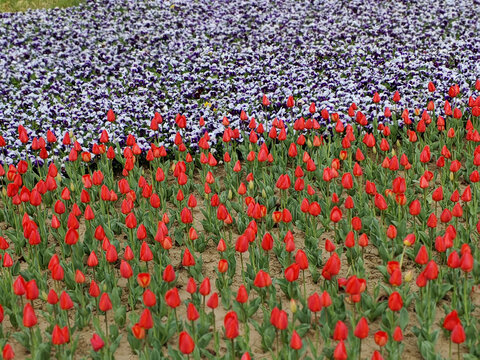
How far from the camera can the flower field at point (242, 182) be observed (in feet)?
16.5

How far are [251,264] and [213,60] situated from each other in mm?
6136

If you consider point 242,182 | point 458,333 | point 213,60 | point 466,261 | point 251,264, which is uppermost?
point 466,261

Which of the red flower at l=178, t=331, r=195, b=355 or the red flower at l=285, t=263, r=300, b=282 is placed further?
the red flower at l=285, t=263, r=300, b=282

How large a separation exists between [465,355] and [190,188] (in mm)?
3867

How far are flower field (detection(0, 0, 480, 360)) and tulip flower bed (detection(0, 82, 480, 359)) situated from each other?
0.08 feet

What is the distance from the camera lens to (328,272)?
4.73 metres

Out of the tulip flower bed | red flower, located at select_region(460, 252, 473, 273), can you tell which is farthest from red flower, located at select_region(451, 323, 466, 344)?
red flower, located at select_region(460, 252, 473, 273)

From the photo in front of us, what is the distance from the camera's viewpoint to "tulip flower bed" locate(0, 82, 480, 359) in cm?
480

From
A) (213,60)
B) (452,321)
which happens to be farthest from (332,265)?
(213,60)

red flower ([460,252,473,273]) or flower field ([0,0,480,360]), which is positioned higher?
red flower ([460,252,473,273])

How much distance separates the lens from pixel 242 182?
23.6 feet

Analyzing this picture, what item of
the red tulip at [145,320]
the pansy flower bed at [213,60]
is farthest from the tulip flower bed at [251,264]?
the pansy flower bed at [213,60]

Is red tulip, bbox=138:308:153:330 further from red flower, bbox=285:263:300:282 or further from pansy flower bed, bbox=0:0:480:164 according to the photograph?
pansy flower bed, bbox=0:0:480:164

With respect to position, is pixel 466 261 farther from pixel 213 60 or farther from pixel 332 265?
pixel 213 60
